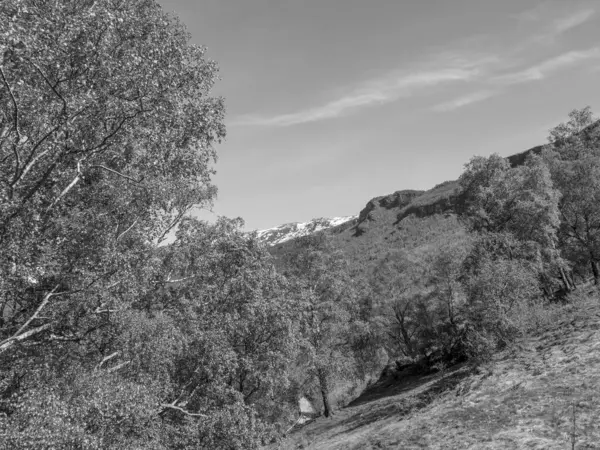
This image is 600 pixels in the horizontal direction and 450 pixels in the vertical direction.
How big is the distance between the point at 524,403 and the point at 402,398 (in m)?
17.0

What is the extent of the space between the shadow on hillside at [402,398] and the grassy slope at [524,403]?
420mm

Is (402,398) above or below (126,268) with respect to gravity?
below

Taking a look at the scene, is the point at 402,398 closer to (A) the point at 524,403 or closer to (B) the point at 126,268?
(A) the point at 524,403

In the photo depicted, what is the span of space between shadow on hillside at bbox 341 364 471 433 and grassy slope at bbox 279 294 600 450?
0.42m

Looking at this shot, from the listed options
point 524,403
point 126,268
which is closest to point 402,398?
point 524,403

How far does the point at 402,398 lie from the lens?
1187 inches

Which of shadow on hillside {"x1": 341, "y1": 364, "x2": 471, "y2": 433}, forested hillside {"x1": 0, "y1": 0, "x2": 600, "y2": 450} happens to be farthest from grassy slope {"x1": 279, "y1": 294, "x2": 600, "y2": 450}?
forested hillside {"x1": 0, "y1": 0, "x2": 600, "y2": 450}

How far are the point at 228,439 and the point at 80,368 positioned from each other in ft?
21.5

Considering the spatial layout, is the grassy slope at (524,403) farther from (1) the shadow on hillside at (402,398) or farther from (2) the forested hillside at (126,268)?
(2) the forested hillside at (126,268)

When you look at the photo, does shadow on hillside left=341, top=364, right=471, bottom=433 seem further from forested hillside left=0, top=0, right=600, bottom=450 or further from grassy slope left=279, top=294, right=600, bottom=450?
forested hillside left=0, top=0, right=600, bottom=450

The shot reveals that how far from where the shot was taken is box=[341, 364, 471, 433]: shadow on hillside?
74.1ft

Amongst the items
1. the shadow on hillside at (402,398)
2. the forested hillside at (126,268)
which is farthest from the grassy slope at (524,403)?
the forested hillside at (126,268)

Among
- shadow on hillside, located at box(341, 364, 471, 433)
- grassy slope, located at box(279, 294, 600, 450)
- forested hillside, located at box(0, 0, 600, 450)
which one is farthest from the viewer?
shadow on hillside, located at box(341, 364, 471, 433)

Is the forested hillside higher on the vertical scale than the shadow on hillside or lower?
higher
